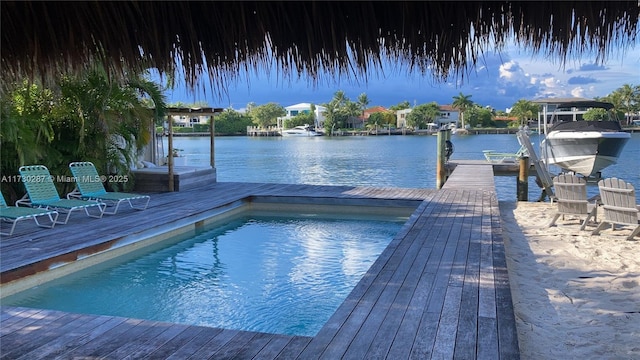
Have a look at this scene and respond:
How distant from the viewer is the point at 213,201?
32.1 ft

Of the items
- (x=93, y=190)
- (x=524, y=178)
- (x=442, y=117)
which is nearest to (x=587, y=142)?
(x=524, y=178)

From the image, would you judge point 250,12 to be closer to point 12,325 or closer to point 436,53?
point 436,53

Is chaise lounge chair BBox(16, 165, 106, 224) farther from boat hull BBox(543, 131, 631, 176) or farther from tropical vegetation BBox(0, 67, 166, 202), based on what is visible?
boat hull BBox(543, 131, 631, 176)

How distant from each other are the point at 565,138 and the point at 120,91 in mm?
11012

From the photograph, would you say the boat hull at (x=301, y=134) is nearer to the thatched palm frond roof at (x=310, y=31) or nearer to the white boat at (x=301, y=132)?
the white boat at (x=301, y=132)

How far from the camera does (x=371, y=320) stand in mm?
3445

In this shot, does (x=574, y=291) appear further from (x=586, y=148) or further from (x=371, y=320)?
(x=586, y=148)

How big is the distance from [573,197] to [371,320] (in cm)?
576

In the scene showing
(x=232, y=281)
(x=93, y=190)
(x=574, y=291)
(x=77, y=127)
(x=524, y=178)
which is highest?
(x=77, y=127)

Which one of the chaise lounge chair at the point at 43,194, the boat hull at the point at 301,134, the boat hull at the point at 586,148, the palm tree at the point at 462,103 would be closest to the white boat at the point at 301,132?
the boat hull at the point at 301,134

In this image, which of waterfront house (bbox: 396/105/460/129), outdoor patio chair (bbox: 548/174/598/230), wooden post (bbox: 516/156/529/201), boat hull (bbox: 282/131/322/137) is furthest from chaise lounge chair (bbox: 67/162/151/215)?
waterfront house (bbox: 396/105/460/129)

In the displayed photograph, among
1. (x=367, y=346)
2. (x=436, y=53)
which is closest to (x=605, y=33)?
(x=436, y=53)

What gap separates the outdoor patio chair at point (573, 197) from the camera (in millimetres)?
7766

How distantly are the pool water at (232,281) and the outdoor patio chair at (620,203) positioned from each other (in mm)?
3285
